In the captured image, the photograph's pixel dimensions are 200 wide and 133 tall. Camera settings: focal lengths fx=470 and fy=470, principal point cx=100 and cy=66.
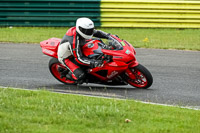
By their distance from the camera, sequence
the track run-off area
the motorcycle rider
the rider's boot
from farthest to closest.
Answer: the rider's boot, the motorcycle rider, the track run-off area

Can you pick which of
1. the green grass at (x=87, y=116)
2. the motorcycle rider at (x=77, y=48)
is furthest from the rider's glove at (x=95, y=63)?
the green grass at (x=87, y=116)

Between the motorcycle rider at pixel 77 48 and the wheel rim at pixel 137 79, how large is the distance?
667 mm

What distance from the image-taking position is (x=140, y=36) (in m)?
17.4

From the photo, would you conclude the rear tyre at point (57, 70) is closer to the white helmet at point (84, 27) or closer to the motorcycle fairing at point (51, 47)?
the motorcycle fairing at point (51, 47)

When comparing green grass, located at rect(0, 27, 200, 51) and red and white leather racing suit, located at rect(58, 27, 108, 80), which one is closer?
red and white leather racing suit, located at rect(58, 27, 108, 80)

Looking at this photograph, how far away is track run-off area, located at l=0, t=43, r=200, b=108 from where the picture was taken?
8445mm

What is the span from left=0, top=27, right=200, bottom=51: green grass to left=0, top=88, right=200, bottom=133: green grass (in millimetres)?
8196

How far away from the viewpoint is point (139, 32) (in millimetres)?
18406

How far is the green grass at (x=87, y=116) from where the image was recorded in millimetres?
5594

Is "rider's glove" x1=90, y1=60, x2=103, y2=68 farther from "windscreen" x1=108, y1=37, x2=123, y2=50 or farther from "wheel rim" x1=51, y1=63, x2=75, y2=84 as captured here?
"wheel rim" x1=51, y1=63, x2=75, y2=84

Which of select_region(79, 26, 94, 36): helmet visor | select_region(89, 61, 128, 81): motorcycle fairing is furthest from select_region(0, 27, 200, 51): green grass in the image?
select_region(79, 26, 94, 36): helmet visor

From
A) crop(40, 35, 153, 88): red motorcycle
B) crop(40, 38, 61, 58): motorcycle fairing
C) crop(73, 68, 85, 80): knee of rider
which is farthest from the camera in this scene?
crop(40, 38, 61, 58): motorcycle fairing

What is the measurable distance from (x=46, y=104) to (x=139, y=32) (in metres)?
11.9

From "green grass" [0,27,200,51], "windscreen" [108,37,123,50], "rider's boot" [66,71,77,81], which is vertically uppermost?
"windscreen" [108,37,123,50]
